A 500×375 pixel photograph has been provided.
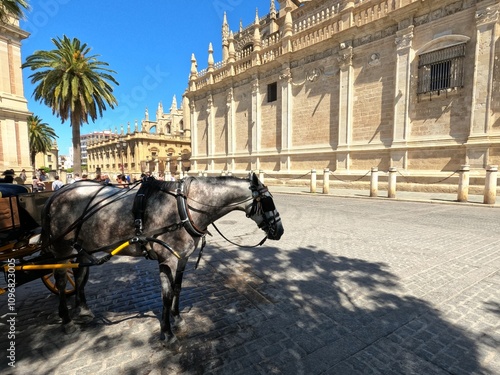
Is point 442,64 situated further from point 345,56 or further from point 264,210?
point 264,210

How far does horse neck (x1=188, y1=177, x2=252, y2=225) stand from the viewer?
8.86 ft

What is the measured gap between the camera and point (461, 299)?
11.0ft

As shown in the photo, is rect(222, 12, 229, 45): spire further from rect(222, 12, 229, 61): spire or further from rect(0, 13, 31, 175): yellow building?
rect(0, 13, 31, 175): yellow building

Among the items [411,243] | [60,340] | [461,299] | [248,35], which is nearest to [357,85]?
[411,243]

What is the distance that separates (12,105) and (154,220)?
96.7 ft

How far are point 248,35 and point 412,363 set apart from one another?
3862cm

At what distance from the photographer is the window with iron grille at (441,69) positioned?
542 inches

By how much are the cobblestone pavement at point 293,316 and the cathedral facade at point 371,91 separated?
1145 centimetres

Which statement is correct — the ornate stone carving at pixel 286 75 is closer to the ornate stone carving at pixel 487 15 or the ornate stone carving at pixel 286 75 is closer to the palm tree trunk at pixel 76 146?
the ornate stone carving at pixel 487 15

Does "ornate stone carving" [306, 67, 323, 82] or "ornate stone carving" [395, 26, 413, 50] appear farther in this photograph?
"ornate stone carving" [306, 67, 323, 82]

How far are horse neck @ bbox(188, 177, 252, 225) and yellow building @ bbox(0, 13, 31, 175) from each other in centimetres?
2811

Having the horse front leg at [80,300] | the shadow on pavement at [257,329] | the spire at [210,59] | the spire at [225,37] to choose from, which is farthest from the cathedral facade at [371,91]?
the horse front leg at [80,300]

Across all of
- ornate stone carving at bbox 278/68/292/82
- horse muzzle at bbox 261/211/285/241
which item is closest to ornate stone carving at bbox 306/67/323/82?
ornate stone carving at bbox 278/68/292/82

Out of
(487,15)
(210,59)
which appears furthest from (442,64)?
(210,59)
